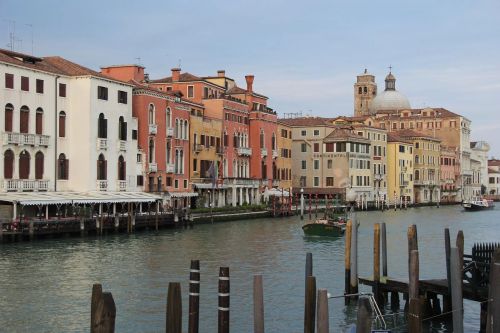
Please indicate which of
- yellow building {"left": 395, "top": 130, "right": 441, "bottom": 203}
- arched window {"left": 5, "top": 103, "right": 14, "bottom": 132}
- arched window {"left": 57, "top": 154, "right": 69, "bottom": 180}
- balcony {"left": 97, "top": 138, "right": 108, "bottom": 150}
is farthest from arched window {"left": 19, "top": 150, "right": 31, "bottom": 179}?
yellow building {"left": 395, "top": 130, "right": 441, "bottom": 203}

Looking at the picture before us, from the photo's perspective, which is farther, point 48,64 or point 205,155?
point 205,155

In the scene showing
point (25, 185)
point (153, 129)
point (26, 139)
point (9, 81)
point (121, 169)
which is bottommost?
point (25, 185)

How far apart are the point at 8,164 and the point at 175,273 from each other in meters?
16.0

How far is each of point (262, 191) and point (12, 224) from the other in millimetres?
31869

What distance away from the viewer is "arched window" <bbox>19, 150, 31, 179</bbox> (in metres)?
36.6

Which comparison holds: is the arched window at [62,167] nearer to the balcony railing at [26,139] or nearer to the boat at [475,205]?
the balcony railing at [26,139]

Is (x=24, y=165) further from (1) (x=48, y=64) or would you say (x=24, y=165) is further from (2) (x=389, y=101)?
(2) (x=389, y=101)

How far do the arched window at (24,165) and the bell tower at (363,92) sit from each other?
268ft

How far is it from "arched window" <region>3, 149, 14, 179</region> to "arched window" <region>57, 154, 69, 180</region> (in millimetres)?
3375

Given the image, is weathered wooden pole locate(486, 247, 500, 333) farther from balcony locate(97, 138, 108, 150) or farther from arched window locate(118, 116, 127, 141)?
arched window locate(118, 116, 127, 141)

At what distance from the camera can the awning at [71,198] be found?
3362cm

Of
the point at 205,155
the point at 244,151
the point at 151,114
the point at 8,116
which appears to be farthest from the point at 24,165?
the point at 244,151

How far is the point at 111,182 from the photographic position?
4212 centimetres

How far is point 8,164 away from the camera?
35.8m
